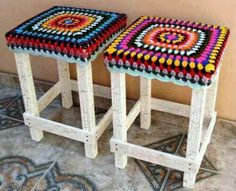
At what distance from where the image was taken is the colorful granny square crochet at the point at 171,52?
956 mm

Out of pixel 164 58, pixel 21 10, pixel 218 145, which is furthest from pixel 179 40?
pixel 21 10

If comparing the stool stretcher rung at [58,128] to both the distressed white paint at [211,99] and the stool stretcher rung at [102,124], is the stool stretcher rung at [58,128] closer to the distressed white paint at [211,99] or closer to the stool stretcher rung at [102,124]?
the stool stretcher rung at [102,124]

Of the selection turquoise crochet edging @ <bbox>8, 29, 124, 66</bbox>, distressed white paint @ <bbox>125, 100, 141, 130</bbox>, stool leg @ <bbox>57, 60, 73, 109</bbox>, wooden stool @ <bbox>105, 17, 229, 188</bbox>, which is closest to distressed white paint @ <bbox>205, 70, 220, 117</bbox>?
wooden stool @ <bbox>105, 17, 229, 188</bbox>

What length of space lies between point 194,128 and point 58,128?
0.45m

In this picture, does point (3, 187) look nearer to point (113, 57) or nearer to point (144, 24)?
point (113, 57)

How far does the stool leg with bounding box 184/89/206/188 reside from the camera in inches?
39.2

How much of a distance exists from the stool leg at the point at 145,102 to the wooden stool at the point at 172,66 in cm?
8

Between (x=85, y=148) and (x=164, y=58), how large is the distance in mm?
446

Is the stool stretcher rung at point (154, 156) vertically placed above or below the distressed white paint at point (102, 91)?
below

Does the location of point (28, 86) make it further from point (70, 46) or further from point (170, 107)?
point (170, 107)

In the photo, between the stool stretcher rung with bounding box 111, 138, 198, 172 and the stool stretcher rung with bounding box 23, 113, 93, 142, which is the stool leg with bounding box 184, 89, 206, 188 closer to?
the stool stretcher rung with bounding box 111, 138, 198, 172

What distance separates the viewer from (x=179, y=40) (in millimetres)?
1064

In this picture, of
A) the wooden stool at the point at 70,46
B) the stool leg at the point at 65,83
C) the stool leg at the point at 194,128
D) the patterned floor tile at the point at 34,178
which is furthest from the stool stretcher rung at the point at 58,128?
the stool leg at the point at 194,128

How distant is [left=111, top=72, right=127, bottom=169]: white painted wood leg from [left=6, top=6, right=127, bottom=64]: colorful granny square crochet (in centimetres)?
10
